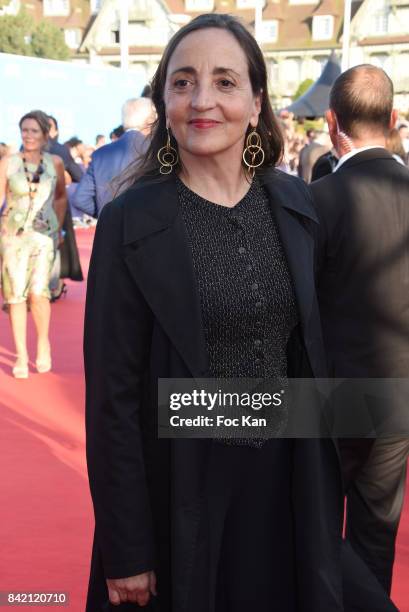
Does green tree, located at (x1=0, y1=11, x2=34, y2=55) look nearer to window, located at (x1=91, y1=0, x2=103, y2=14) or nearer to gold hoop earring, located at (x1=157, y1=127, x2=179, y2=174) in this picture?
window, located at (x1=91, y1=0, x2=103, y2=14)

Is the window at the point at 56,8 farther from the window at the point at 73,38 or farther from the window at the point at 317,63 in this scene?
the window at the point at 317,63

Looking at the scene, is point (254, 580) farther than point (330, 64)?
No

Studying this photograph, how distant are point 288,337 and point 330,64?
19.2 m

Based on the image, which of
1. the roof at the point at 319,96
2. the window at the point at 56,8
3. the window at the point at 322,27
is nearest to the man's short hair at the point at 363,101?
the roof at the point at 319,96

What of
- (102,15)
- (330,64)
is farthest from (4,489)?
(102,15)

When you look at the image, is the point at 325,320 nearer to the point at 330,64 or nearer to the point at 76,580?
the point at 76,580

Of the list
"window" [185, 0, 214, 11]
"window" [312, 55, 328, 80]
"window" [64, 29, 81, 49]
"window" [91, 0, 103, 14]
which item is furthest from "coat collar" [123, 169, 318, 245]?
"window" [91, 0, 103, 14]

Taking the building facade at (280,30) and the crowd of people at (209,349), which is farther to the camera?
the building facade at (280,30)

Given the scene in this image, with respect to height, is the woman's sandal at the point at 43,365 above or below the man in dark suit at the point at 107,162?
below

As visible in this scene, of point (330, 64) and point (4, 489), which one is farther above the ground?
point (330, 64)

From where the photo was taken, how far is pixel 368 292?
2.78 metres

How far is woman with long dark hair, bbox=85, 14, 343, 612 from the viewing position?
1.81 metres

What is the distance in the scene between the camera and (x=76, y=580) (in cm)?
331

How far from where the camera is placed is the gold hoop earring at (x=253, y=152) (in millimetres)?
2088
